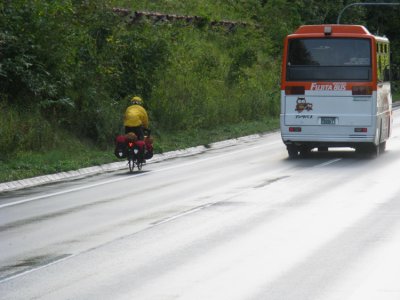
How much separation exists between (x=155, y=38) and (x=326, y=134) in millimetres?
10311

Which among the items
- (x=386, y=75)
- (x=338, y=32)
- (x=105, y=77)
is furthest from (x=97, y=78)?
(x=386, y=75)

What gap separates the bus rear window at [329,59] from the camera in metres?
28.5

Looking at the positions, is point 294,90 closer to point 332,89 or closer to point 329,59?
point 332,89

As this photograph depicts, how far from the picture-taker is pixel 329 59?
2873 centimetres

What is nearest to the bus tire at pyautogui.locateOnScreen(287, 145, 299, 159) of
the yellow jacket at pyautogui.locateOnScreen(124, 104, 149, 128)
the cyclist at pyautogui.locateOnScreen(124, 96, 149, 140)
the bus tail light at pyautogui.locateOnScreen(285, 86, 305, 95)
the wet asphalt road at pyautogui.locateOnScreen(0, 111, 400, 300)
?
the bus tail light at pyautogui.locateOnScreen(285, 86, 305, 95)

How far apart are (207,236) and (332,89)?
14.5m

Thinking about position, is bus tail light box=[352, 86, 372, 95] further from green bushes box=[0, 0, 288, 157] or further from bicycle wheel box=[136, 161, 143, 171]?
green bushes box=[0, 0, 288, 157]

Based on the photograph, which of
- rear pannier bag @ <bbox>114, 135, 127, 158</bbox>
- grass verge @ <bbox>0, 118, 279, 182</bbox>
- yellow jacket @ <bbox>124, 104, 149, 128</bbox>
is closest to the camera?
grass verge @ <bbox>0, 118, 279, 182</bbox>

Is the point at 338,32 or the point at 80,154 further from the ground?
the point at 338,32

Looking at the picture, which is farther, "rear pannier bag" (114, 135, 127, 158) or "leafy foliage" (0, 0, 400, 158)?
"leafy foliage" (0, 0, 400, 158)

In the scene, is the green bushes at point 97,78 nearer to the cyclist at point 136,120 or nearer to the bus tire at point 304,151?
the cyclist at point 136,120

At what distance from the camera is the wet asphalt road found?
10.9 meters

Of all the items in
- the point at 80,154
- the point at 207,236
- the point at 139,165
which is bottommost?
the point at 80,154

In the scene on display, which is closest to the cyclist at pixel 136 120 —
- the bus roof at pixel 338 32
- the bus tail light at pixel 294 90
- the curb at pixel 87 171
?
the curb at pixel 87 171
